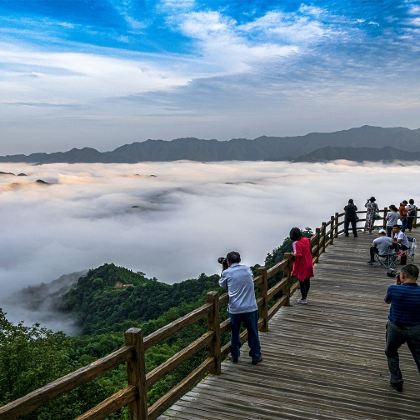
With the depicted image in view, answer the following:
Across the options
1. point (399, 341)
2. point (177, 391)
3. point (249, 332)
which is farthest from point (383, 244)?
point (177, 391)

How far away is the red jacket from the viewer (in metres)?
10.3

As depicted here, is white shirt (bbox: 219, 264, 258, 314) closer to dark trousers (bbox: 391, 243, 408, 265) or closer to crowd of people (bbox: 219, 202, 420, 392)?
crowd of people (bbox: 219, 202, 420, 392)

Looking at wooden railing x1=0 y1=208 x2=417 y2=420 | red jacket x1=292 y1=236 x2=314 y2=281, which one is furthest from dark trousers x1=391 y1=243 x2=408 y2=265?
wooden railing x1=0 y1=208 x2=417 y2=420

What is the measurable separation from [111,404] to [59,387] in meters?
0.89

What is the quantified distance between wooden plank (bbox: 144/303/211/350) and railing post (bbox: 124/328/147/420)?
172mm

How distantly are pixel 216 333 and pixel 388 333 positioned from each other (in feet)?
8.31

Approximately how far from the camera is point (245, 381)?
266 inches

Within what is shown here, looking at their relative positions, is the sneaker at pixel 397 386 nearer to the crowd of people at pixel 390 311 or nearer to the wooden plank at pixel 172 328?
the crowd of people at pixel 390 311

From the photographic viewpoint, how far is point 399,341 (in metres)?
6.12

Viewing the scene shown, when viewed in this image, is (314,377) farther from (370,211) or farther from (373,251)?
(370,211)

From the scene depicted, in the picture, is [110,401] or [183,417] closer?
[110,401]

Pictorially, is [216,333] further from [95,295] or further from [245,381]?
[95,295]

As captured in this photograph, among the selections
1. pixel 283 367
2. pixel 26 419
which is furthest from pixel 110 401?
pixel 26 419

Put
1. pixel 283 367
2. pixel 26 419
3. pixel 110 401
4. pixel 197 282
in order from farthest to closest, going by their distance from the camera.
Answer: pixel 197 282 → pixel 26 419 → pixel 283 367 → pixel 110 401
